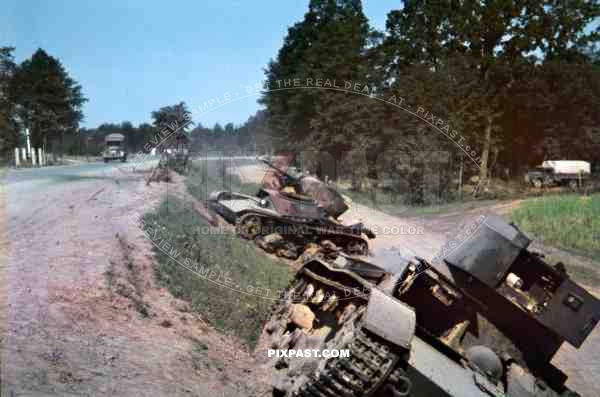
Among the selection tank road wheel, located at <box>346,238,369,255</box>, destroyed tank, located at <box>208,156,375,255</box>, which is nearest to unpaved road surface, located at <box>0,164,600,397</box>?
destroyed tank, located at <box>208,156,375,255</box>

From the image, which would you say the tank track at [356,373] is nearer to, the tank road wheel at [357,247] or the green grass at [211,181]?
the tank road wheel at [357,247]

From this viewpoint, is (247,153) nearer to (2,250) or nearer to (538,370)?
(2,250)

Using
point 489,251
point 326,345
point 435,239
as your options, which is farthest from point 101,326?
point 435,239

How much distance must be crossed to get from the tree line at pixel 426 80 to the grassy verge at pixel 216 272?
45.2 feet

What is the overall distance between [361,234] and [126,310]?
330 inches

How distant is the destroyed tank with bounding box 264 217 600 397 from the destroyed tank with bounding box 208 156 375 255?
599 centimetres

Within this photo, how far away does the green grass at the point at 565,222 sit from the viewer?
1630 cm

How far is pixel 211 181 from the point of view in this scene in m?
21.5

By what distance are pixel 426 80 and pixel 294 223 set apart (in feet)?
46.2

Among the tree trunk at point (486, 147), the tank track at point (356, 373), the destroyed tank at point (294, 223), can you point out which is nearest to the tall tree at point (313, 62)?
the tree trunk at point (486, 147)

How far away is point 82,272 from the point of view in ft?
22.7

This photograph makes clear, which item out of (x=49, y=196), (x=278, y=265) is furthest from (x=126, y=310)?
(x=49, y=196)

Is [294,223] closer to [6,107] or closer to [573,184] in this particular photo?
[6,107]

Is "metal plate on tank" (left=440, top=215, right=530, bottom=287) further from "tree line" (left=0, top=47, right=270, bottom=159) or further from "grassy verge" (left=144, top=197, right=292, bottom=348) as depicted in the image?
"tree line" (left=0, top=47, right=270, bottom=159)
